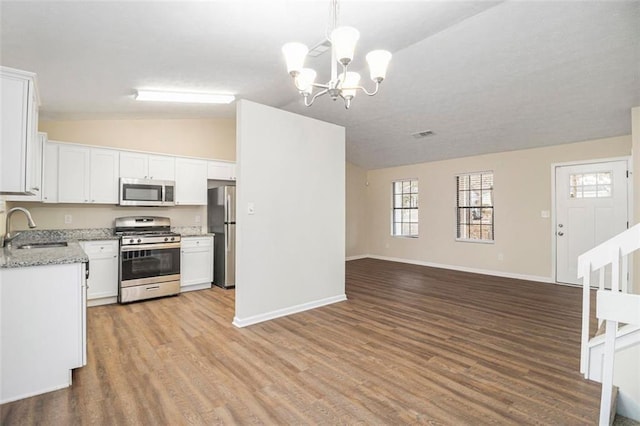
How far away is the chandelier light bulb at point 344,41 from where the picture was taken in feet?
6.62

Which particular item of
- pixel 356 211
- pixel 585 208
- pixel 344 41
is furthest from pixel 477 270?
pixel 344 41

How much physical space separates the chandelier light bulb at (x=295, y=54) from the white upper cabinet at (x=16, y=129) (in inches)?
72.1

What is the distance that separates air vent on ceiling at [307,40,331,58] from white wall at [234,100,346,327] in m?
0.89

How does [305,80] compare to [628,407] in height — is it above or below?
above

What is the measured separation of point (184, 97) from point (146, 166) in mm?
1453

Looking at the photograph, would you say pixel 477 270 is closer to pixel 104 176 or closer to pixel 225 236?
pixel 225 236

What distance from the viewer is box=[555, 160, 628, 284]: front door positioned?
5004 millimetres

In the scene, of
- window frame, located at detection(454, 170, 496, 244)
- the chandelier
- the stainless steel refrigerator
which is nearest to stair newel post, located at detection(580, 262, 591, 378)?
the chandelier

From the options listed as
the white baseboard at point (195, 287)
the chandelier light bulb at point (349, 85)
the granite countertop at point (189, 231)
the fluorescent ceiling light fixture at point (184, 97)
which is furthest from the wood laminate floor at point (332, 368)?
the fluorescent ceiling light fixture at point (184, 97)

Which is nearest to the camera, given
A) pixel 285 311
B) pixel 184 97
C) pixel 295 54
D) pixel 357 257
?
pixel 295 54

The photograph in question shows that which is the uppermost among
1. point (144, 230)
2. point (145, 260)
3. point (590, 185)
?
point (590, 185)

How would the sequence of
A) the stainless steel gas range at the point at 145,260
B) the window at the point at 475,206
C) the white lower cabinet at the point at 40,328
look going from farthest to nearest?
the window at the point at 475,206 → the stainless steel gas range at the point at 145,260 → the white lower cabinet at the point at 40,328

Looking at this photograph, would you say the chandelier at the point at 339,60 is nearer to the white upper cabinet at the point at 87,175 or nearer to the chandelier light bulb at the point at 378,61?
the chandelier light bulb at the point at 378,61

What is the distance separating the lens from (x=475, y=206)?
6777mm
